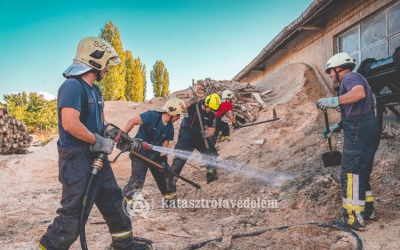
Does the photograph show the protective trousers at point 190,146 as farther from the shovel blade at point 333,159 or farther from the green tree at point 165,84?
the green tree at point 165,84

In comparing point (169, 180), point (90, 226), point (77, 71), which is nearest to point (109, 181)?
point (77, 71)

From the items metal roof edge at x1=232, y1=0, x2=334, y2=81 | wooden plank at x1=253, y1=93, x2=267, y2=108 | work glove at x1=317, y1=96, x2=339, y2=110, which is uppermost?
metal roof edge at x1=232, y1=0, x2=334, y2=81

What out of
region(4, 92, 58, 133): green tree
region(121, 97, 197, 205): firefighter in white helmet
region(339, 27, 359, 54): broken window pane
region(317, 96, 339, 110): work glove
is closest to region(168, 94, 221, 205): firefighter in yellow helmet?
region(121, 97, 197, 205): firefighter in white helmet

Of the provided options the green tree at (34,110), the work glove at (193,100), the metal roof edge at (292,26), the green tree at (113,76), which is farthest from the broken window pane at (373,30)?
the green tree at (34,110)

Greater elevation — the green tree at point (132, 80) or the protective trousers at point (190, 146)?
the green tree at point (132, 80)

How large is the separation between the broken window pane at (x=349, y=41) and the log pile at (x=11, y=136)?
1250 cm

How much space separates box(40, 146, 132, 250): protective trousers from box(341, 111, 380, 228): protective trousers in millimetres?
2403

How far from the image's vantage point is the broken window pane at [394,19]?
18.1 feet

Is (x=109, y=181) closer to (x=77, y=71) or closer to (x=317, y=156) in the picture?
(x=77, y=71)

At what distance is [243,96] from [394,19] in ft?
19.1

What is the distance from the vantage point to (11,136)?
39.0 ft

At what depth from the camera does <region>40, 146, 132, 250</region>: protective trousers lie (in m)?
2.12

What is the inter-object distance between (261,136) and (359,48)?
3188 mm

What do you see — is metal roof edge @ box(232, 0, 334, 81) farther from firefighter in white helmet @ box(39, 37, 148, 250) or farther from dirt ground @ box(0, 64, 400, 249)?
firefighter in white helmet @ box(39, 37, 148, 250)
